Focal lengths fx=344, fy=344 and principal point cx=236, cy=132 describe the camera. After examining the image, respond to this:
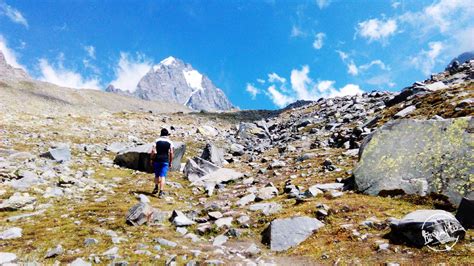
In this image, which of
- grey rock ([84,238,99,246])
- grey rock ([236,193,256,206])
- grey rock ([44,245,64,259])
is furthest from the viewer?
grey rock ([236,193,256,206])

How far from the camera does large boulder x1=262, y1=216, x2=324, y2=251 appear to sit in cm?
987

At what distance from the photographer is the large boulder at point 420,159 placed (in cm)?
1078

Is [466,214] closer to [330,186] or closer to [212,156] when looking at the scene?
[330,186]

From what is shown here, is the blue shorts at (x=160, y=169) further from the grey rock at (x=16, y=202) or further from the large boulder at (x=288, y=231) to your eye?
the large boulder at (x=288, y=231)

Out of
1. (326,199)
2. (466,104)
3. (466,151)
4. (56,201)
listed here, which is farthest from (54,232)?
(466,104)

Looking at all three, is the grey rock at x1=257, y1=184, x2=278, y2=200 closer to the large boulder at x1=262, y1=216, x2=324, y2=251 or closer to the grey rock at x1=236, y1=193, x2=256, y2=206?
the grey rock at x1=236, y1=193, x2=256, y2=206

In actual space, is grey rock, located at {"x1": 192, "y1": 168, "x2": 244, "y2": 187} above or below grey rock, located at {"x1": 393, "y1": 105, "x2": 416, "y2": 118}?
below

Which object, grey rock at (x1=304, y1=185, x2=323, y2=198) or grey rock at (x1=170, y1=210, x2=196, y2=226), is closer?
grey rock at (x1=170, y1=210, x2=196, y2=226)

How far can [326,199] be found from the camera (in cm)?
1312

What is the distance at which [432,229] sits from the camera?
27.1 feet

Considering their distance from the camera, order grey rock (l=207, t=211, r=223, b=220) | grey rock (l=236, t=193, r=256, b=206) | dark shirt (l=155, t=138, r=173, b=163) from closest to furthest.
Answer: grey rock (l=207, t=211, r=223, b=220), grey rock (l=236, t=193, r=256, b=206), dark shirt (l=155, t=138, r=173, b=163)

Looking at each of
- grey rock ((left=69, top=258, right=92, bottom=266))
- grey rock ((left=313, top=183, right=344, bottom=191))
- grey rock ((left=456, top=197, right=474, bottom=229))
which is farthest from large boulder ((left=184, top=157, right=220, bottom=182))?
grey rock ((left=456, top=197, right=474, bottom=229))

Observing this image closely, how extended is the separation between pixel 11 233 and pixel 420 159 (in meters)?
13.2

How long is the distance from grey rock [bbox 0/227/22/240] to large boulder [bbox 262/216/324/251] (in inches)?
282
